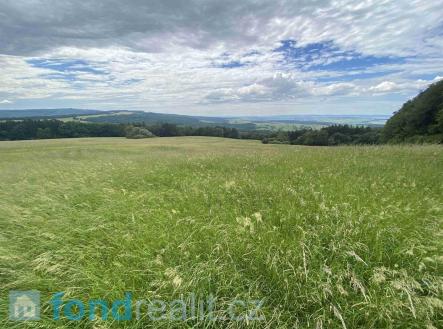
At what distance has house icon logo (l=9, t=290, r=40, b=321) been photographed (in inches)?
103

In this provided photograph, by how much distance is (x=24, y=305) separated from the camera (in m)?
2.79

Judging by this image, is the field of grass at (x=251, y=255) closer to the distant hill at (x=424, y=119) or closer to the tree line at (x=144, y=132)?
the distant hill at (x=424, y=119)

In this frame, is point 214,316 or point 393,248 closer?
point 214,316

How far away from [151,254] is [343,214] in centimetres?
292

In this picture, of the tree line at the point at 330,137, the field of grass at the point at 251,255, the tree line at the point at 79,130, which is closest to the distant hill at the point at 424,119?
the tree line at the point at 330,137

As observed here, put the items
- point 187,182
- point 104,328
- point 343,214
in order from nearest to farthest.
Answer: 1. point 104,328
2. point 343,214
3. point 187,182

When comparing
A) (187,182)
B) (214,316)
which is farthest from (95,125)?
(214,316)

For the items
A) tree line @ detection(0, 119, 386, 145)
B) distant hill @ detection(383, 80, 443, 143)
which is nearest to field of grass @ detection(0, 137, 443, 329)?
distant hill @ detection(383, 80, 443, 143)

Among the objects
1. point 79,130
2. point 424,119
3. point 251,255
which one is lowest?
point 79,130

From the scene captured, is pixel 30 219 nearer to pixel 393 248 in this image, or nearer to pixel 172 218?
pixel 172 218

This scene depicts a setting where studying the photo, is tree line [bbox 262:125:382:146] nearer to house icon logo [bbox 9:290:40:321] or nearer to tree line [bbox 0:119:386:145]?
tree line [bbox 0:119:386:145]

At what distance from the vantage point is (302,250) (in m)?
3.18

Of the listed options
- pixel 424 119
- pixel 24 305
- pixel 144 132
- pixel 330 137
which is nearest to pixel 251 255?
pixel 24 305

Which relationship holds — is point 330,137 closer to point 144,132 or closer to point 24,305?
point 144,132
